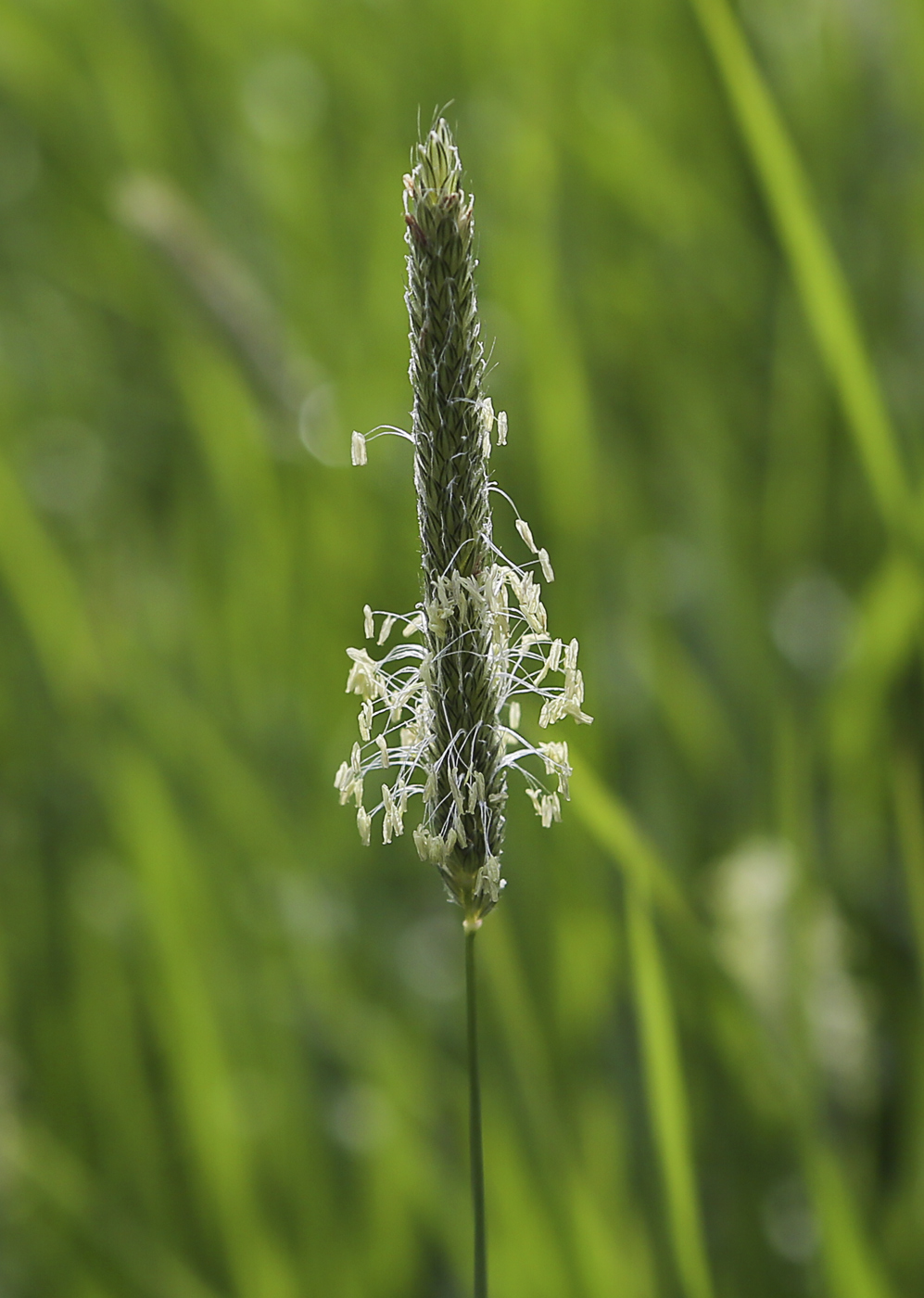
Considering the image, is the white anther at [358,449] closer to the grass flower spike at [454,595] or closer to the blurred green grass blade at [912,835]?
the grass flower spike at [454,595]

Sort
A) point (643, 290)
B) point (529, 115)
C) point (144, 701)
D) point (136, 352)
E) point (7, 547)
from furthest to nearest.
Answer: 1. point (136, 352)
2. point (643, 290)
3. point (529, 115)
4. point (7, 547)
5. point (144, 701)

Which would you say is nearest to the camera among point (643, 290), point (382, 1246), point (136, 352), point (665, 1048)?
point (665, 1048)

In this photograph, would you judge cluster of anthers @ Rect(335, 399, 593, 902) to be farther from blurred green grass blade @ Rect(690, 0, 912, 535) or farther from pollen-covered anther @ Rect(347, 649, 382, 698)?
blurred green grass blade @ Rect(690, 0, 912, 535)

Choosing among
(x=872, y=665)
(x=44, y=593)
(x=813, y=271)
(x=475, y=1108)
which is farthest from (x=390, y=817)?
(x=44, y=593)

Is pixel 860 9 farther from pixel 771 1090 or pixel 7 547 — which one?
pixel 771 1090

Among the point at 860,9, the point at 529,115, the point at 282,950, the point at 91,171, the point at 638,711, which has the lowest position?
the point at 282,950

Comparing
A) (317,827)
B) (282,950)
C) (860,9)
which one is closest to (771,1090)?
(282,950)
